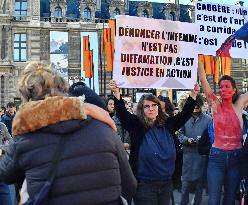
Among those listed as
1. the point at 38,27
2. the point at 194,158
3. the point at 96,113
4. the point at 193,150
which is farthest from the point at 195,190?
the point at 38,27

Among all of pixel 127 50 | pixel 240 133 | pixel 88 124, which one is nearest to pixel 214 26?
Answer: pixel 127 50

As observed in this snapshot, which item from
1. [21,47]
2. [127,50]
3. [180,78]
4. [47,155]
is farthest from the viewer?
[21,47]

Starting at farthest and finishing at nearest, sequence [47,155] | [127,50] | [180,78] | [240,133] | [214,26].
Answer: [214,26], [180,78], [127,50], [240,133], [47,155]

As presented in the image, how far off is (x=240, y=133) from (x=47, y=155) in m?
2.86

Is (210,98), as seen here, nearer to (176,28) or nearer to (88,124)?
(176,28)

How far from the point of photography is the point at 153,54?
18.4 feet

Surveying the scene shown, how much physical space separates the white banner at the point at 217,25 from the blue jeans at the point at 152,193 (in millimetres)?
2541

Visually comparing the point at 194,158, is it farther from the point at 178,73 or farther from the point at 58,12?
the point at 58,12

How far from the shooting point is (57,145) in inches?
95.4

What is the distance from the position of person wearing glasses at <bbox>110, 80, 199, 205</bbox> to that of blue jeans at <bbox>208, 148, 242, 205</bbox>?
0.66 m

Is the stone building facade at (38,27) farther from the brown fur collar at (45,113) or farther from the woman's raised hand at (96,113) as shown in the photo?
the brown fur collar at (45,113)

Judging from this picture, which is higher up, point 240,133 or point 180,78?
point 180,78

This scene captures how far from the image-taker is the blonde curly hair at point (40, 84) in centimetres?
→ 255

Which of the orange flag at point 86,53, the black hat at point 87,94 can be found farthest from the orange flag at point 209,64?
the black hat at point 87,94
